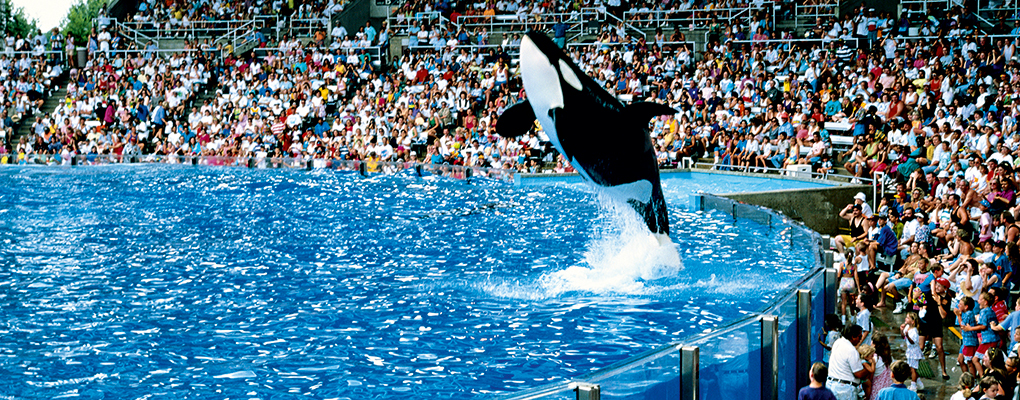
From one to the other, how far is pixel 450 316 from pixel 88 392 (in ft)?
9.37

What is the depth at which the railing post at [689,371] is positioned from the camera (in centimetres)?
523

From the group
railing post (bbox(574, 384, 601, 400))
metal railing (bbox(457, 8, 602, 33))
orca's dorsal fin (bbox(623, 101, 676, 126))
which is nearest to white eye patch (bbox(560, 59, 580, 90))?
orca's dorsal fin (bbox(623, 101, 676, 126))

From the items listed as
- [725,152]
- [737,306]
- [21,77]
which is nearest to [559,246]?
[737,306]

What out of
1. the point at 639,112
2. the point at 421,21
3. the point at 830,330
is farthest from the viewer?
the point at 421,21

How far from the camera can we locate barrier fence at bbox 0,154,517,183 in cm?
1766

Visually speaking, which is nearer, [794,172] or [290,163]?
[794,172]

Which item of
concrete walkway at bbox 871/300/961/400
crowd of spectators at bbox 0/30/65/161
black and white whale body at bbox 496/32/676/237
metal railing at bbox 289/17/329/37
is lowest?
concrete walkway at bbox 871/300/961/400

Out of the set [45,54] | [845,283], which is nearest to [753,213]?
[845,283]

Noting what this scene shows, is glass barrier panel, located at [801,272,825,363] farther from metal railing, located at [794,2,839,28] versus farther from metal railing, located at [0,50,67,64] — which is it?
metal railing, located at [0,50,67,64]

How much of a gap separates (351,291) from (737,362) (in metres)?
4.55

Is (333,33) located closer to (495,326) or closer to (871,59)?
(871,59)

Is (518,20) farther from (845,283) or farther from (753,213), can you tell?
(845,283)

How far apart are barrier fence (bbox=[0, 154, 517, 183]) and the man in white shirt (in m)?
11.0

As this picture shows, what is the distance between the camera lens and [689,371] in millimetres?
5270
